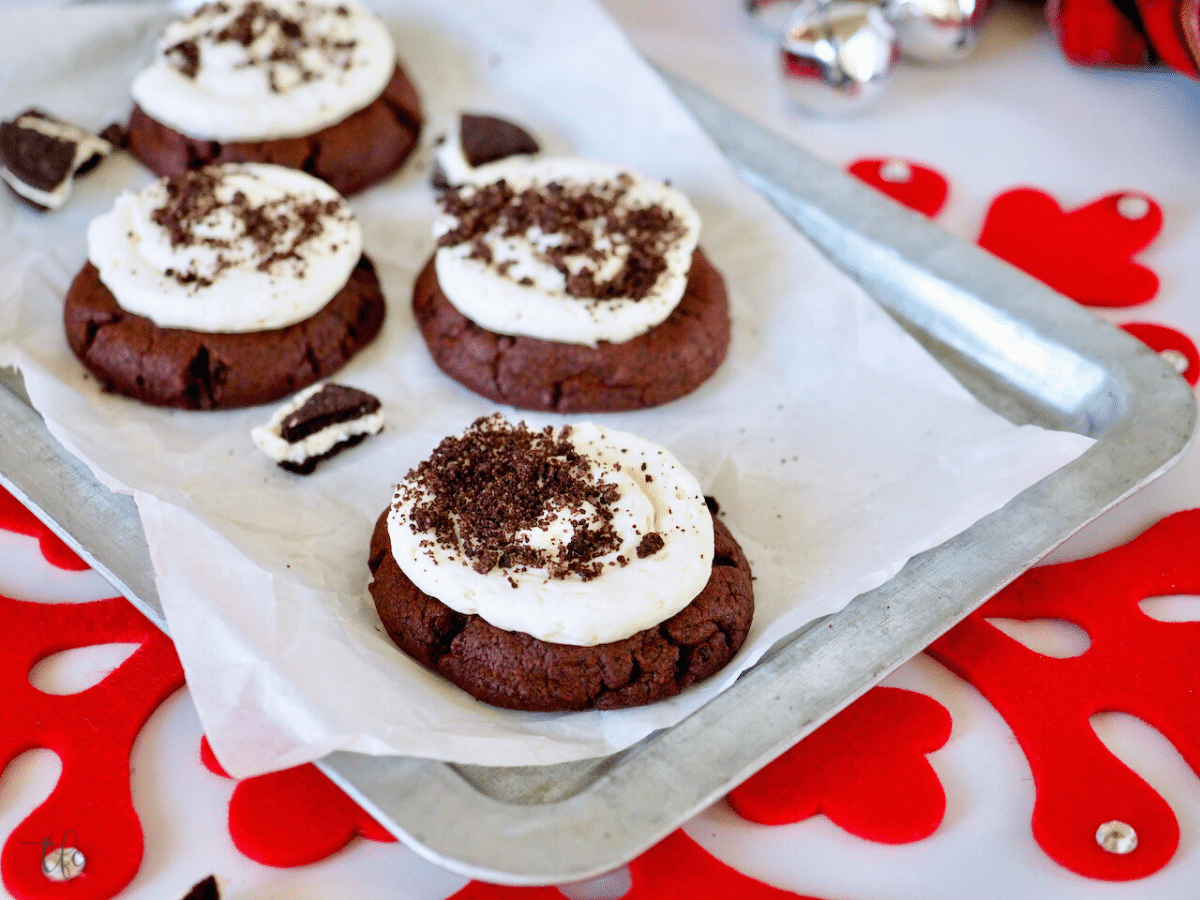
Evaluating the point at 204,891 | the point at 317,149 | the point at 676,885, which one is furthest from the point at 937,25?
the point at 204,891

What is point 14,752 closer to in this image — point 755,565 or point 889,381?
point 755,565


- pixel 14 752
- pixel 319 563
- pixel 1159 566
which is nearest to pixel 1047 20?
pixel 1159 566

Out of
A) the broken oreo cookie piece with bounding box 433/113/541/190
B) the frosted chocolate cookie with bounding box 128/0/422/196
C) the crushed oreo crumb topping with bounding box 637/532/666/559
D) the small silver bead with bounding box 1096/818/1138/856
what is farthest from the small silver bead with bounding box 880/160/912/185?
the small silver bead with bounding box 1096/818/1138/856

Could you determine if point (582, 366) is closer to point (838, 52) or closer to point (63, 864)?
point (838, 52)

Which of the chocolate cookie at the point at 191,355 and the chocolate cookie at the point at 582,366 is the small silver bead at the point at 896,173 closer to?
the chocolate cookie at the point at 582,366

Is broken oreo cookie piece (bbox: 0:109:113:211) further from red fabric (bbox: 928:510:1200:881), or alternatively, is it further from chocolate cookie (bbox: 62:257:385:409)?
red fabric (bbox: 928:510:1200:881)

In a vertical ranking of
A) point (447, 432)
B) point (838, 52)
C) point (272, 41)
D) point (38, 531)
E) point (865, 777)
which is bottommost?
point (38, 531)
